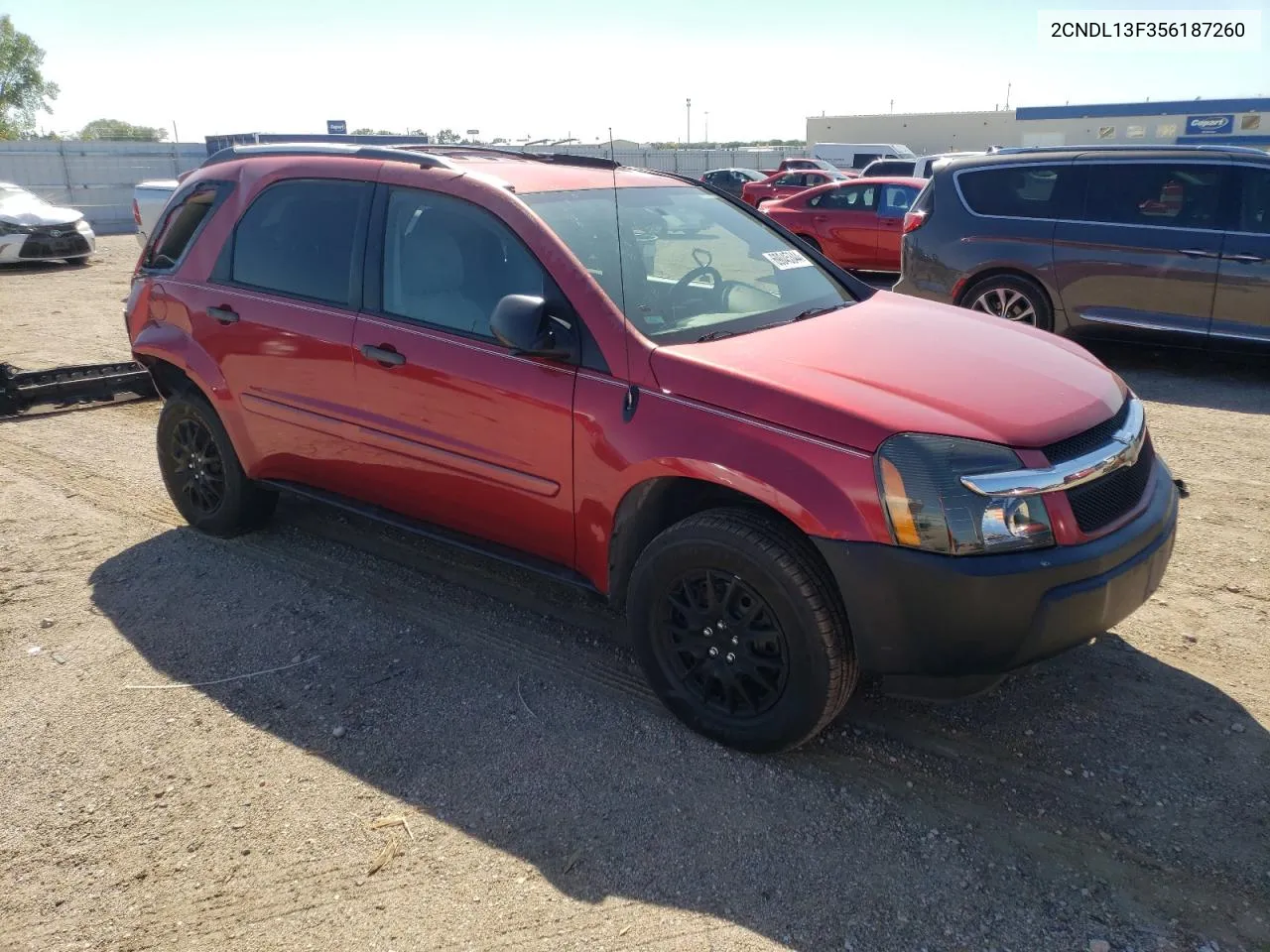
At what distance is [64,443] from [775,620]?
221 inches

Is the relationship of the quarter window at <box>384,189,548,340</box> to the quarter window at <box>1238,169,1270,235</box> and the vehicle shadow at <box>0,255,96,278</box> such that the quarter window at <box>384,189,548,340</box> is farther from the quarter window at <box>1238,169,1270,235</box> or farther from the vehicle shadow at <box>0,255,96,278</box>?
the vehicle shadow at <box>0,255,96,278</box>

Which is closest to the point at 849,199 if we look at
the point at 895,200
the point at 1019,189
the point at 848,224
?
the point at 848,224

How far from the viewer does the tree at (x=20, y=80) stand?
6050 centimetres

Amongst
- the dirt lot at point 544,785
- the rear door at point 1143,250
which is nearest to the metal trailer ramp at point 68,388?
the dirt lot at point 544,785

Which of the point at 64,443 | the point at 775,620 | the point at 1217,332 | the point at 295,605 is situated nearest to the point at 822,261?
the point at 775,620

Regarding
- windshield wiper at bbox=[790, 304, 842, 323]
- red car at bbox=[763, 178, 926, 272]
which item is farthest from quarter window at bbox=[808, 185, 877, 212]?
windshield wiper at bbox=[790, 304, 842, 323]

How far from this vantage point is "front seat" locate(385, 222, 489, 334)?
3707mm

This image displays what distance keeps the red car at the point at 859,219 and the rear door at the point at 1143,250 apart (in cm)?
535

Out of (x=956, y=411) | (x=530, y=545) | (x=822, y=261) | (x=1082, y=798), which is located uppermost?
(x=822, y=261)

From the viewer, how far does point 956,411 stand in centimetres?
290

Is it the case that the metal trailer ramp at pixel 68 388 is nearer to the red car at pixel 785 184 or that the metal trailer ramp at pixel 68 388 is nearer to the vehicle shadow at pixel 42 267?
the vehicle shadow at pixel 42 267

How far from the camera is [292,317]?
13.8ft

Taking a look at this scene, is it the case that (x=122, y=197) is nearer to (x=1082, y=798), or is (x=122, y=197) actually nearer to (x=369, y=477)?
(x=369, y=477)

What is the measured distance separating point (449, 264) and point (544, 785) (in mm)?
1957
